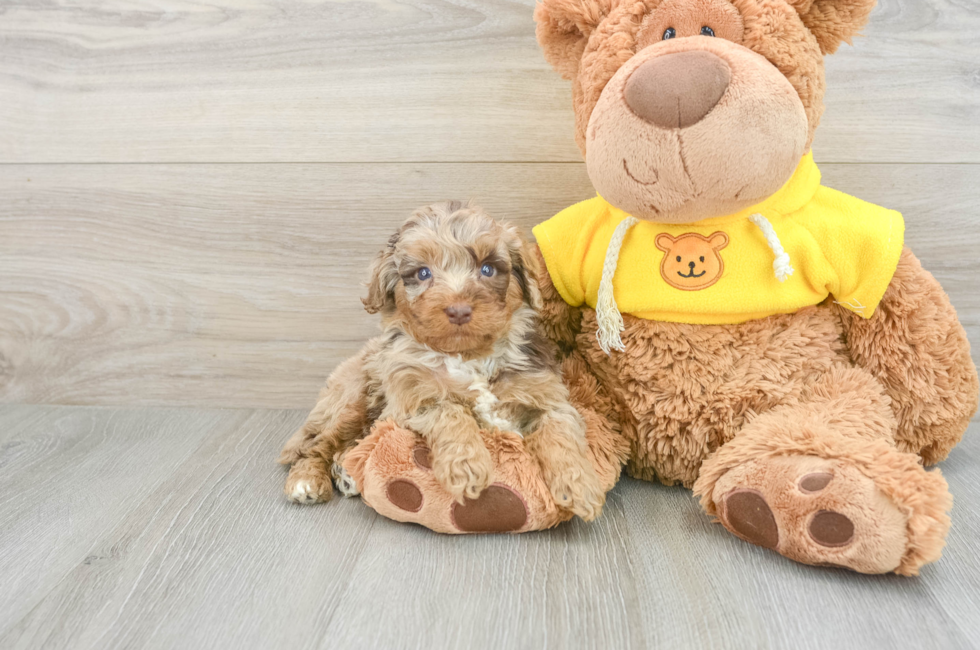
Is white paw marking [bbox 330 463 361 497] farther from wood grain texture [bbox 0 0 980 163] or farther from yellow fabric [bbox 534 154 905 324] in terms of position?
wood grain texture [bbox 0 0 980 163]

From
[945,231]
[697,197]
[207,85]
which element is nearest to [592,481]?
[697,197]

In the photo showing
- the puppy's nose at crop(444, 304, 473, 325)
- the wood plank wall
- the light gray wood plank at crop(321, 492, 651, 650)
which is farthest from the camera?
the wood plank wall

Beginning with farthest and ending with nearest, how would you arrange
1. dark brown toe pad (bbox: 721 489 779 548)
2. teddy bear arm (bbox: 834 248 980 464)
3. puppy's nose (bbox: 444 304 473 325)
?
teddy bear arm (bbox: 834 248 980 464), puppy's nose (bbox: 444 304 473 325), dark brown toe pad (bbox: 721 489 779 548)

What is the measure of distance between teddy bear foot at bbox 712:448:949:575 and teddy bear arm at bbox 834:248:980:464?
317mm

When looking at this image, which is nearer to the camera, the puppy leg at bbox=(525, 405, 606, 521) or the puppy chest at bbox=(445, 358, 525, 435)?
the puppy leg at bbox=(525, 405, 606, 521)

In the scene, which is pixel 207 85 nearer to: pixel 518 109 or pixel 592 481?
pixel 518 109

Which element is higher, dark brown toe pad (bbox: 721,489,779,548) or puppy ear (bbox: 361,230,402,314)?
puppy ear (bbox: 361,230,402,314)

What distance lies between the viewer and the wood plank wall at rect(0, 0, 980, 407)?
1.77m

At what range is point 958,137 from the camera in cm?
174

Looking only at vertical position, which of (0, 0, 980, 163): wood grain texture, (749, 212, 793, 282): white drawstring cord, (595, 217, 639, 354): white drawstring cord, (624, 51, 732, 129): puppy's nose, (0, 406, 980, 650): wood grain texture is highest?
(624, 51, 732, 129): puppy's nose

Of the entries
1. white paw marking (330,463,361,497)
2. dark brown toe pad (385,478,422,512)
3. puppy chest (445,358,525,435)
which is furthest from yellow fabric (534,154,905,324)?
white paw marking (330,463,361,497)

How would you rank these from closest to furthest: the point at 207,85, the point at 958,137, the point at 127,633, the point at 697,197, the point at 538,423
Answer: the point at 127,633, the point at 697,197, the point at 538,423, the point at 958,137, the point at 207,85

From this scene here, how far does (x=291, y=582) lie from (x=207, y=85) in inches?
54.3

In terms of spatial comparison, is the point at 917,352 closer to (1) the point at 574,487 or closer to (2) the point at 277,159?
(1) the point at 574,487
